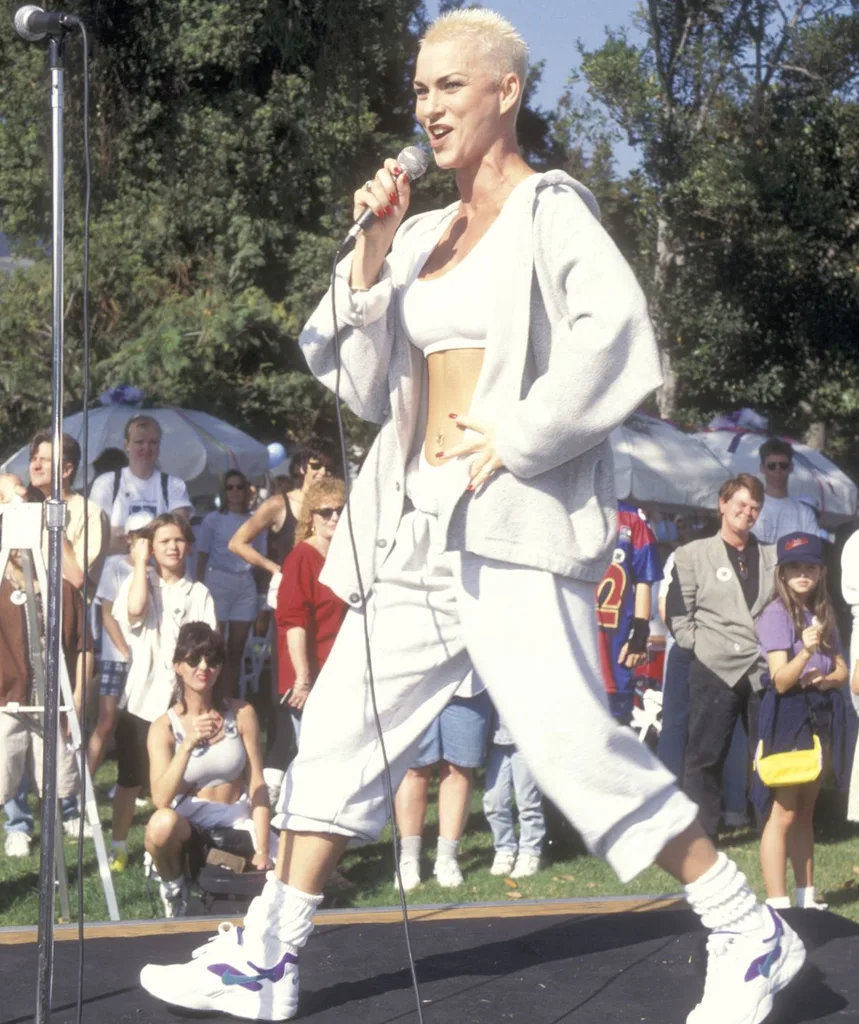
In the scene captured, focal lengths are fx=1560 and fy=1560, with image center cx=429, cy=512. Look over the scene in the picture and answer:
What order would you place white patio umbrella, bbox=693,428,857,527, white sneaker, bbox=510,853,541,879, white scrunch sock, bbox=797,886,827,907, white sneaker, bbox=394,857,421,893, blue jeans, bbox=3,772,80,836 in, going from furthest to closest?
white patio umbrella, bbox=693,428,857,527 < blue jeans, bbox=3,772,80,836 < white sneaker, bbox=510,853,541,879 < white sneaker, bbox=394,857,421,893 < white scrunch sock, bbox=797,886,827,907

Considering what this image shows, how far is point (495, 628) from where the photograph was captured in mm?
3182

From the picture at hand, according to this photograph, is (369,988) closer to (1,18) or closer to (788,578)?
(788,578)

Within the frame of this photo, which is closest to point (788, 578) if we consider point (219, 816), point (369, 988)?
point (219, 816)

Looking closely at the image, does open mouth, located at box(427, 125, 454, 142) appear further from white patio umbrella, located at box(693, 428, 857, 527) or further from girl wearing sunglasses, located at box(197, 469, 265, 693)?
white patio umbrella, located at box(693, 428, 857, 527)

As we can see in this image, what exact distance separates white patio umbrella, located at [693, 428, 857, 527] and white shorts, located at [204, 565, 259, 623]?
639 cm

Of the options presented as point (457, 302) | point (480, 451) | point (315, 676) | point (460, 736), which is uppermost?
point (457, 302)

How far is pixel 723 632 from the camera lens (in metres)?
7.21

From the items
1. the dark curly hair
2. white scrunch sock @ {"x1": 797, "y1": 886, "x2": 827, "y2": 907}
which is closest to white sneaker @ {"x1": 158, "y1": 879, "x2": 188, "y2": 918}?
the dark curly hair

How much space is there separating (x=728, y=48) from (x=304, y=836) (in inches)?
437

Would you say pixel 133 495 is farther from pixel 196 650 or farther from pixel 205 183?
pixel 205 183

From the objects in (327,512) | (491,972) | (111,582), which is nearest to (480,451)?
(491,972)

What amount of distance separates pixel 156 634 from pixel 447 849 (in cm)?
164

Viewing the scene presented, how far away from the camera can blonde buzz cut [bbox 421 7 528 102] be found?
3.22m

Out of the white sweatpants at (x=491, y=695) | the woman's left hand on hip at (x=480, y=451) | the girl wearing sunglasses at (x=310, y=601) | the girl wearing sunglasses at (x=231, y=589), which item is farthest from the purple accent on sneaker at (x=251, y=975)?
the girl wearing sunglasses at (x=231, y=589)
